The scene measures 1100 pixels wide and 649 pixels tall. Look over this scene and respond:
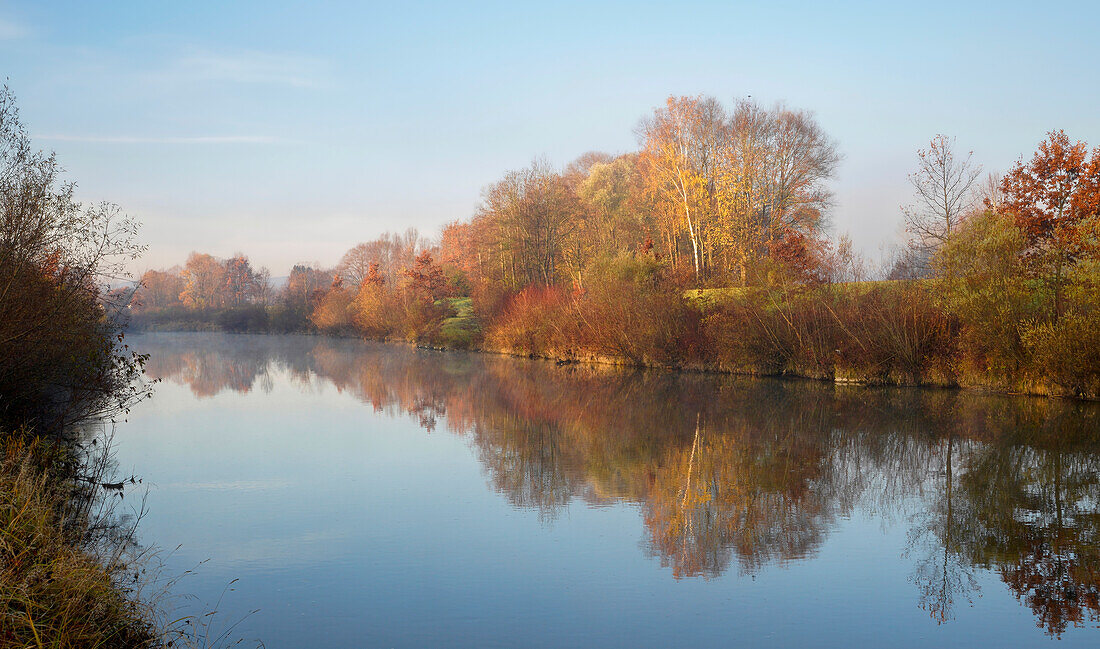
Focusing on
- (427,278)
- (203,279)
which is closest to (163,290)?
(203,279)

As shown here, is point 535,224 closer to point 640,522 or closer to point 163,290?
point 640,522

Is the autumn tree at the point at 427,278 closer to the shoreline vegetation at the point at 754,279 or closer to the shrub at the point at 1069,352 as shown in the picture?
the shoreline vegetation at the point at 754,279

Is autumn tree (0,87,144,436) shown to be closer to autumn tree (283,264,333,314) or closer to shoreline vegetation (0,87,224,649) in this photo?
shoreline vegetation (0,87,224,649)

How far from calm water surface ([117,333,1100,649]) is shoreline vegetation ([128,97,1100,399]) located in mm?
2215

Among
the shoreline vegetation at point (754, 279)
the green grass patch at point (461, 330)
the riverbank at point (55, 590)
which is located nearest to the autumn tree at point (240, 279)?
the shoreline vegetation at point (754, 279)

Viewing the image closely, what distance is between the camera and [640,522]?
26.0ft

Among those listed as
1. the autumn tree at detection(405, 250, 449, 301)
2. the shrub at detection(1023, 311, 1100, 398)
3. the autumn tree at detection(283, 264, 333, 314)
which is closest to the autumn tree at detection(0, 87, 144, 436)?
the shrub at detection(1023, 311, 1100, 398)

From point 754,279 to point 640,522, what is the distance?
52.0 feet

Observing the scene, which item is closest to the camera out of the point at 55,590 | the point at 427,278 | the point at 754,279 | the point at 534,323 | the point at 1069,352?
the point at 55,590

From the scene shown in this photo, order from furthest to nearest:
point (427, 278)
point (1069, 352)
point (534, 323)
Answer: point (427, 278) < point (534, 323) < point (1069, 352)

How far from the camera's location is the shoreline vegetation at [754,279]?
56.4 feet

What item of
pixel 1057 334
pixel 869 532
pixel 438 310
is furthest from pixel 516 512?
pixel 438 310

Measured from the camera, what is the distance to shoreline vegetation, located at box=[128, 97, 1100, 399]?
17.2 m

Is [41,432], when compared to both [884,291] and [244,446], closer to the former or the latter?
[244,446]
